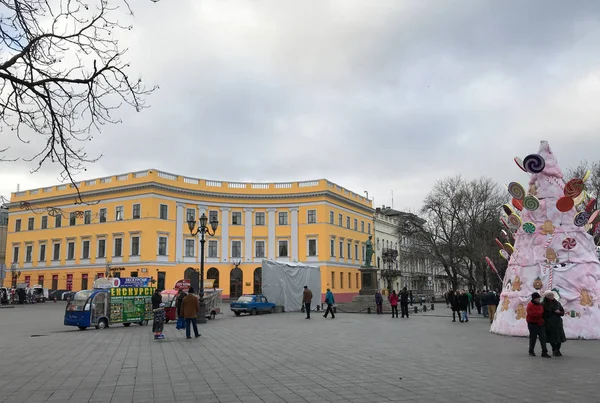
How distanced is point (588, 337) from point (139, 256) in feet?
150

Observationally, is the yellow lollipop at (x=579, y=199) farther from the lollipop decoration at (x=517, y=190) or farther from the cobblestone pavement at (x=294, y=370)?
the cobblestone pavement at (x=294, y=370)

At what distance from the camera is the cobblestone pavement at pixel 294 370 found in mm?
7980

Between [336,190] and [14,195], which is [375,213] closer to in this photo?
[336,190]

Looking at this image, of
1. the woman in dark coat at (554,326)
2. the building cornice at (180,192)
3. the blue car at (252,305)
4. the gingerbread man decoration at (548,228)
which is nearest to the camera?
the woman in dark coat at (554,326)

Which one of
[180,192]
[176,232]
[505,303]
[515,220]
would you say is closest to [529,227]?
[515,220]

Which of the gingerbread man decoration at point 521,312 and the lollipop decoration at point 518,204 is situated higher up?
the lollipop decoration at point 518,204

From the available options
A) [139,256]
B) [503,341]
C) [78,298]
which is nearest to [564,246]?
[503,341]

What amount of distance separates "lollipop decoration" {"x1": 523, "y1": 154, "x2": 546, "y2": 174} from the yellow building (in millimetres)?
42353

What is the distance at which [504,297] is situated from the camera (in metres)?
18.0

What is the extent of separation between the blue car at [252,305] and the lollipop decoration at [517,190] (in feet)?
61.5

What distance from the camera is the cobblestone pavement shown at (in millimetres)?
7980

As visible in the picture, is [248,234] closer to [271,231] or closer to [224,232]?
[271,231]

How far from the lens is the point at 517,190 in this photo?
18484mm

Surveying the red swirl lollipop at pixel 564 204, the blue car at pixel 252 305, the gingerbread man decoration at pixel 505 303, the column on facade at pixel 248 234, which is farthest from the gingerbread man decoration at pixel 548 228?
the column on facade at pixel 248 234
